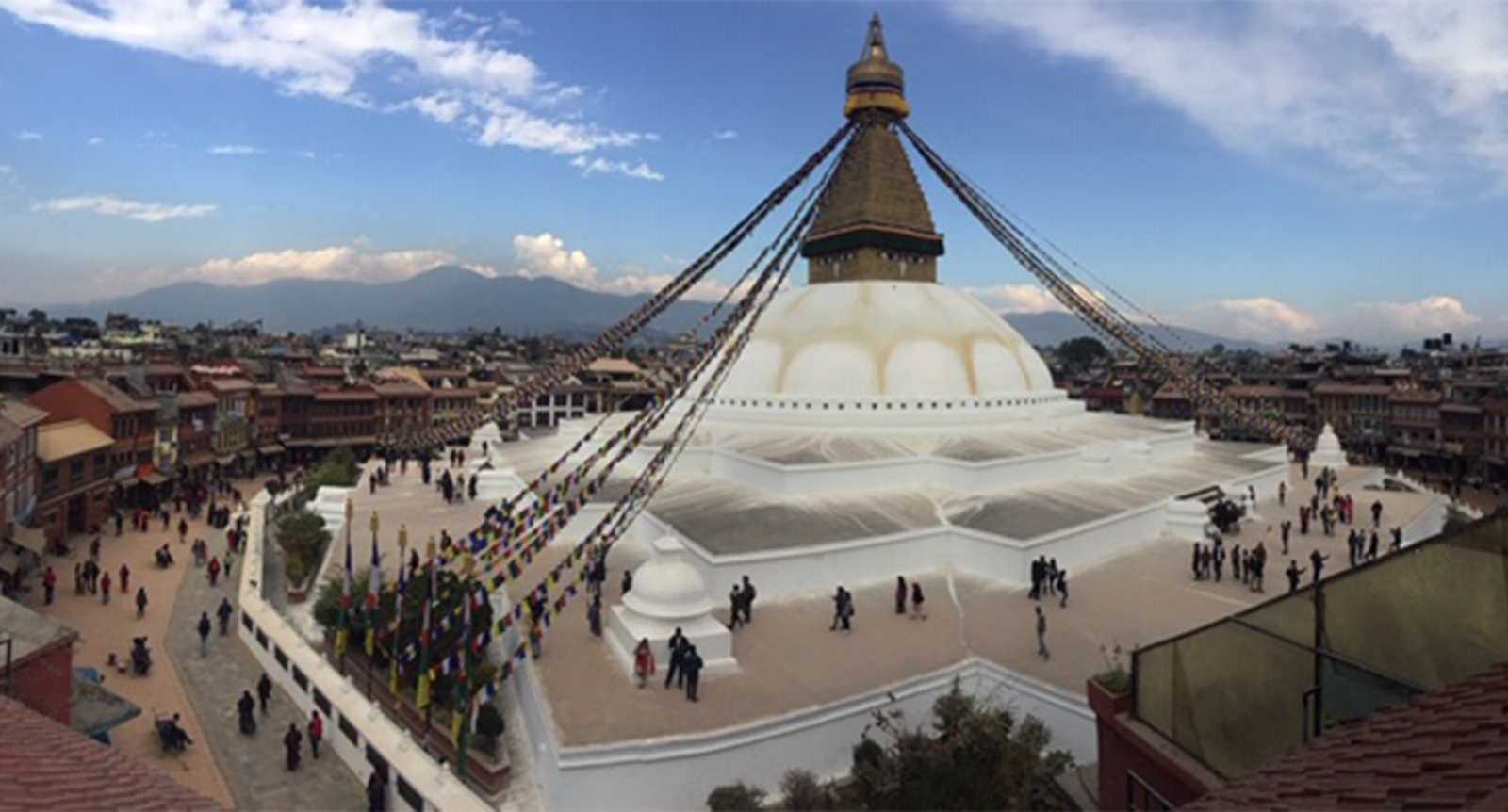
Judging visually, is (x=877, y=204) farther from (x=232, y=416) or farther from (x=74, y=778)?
(x=232, y=416)

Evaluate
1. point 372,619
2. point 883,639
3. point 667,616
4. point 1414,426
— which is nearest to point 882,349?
point 883,639

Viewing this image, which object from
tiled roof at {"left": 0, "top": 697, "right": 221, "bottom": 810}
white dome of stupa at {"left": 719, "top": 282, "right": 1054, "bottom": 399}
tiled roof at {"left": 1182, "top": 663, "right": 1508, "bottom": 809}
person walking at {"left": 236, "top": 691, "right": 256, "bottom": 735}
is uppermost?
white dome of stupa at {"left": 719, "top": 282, "right": 1054, "bottom": 399}

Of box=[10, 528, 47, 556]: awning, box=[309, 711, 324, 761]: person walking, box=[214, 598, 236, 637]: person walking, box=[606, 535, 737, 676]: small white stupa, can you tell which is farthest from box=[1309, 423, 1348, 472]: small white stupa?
box=[10, 528, 47, 556]: awning

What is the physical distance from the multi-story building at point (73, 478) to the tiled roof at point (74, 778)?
2091 centimetres

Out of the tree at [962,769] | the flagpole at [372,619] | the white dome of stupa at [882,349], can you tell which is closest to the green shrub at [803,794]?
the tree at [962,769]

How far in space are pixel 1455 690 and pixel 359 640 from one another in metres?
12.1

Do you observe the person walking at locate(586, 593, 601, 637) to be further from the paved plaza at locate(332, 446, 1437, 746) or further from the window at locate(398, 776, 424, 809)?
the window at locate(398, 776, 424, 809)

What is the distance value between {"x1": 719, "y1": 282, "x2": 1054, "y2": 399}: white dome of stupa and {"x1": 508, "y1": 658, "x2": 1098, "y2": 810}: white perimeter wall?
1061 cm

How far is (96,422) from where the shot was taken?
985 inches

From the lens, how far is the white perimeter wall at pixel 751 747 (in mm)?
7707

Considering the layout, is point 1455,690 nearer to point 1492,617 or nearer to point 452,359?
point 1492,617

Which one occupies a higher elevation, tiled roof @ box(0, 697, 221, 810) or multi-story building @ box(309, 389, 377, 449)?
tiled roof @ box(0, 697, 221, 810)

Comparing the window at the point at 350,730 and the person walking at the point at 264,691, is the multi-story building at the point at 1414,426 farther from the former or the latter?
the person walking at the point at 264,691

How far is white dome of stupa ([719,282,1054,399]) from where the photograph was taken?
19766 millimetres
